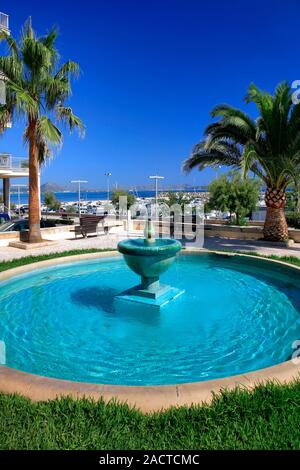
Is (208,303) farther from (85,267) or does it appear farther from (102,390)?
(85,267)

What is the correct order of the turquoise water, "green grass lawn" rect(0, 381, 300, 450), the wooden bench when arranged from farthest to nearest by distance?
1. the wooden bench
2. the turquoise water
3. "green grass lawn" rect(0, 381, 300, 450)

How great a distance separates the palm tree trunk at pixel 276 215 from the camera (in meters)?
14.0

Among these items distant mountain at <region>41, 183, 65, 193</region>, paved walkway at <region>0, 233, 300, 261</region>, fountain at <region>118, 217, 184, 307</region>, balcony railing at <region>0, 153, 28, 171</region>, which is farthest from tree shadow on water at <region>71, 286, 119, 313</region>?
distant mountain at <region>41, 183, 65, 193</region>

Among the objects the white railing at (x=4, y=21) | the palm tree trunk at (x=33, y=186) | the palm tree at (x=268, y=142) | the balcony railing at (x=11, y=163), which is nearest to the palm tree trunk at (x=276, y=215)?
the palm tree at (x=268, y=142)

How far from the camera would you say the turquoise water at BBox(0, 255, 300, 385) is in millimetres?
4645

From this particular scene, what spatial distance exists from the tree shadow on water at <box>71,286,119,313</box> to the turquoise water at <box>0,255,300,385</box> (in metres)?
0.02

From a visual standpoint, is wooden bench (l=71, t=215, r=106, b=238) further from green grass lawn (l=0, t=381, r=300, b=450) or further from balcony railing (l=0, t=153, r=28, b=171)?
green grass lawn (l=0, t=381, r=300, b=450)

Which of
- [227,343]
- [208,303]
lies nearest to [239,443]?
[227,343]

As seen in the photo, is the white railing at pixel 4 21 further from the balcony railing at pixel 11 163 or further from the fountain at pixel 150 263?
the fountain at pixel 150 263

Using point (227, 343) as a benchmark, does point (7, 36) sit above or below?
above

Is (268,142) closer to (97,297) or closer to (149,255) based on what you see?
(149,255)

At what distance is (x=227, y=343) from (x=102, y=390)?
8.24 feet

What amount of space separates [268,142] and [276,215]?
295cm
